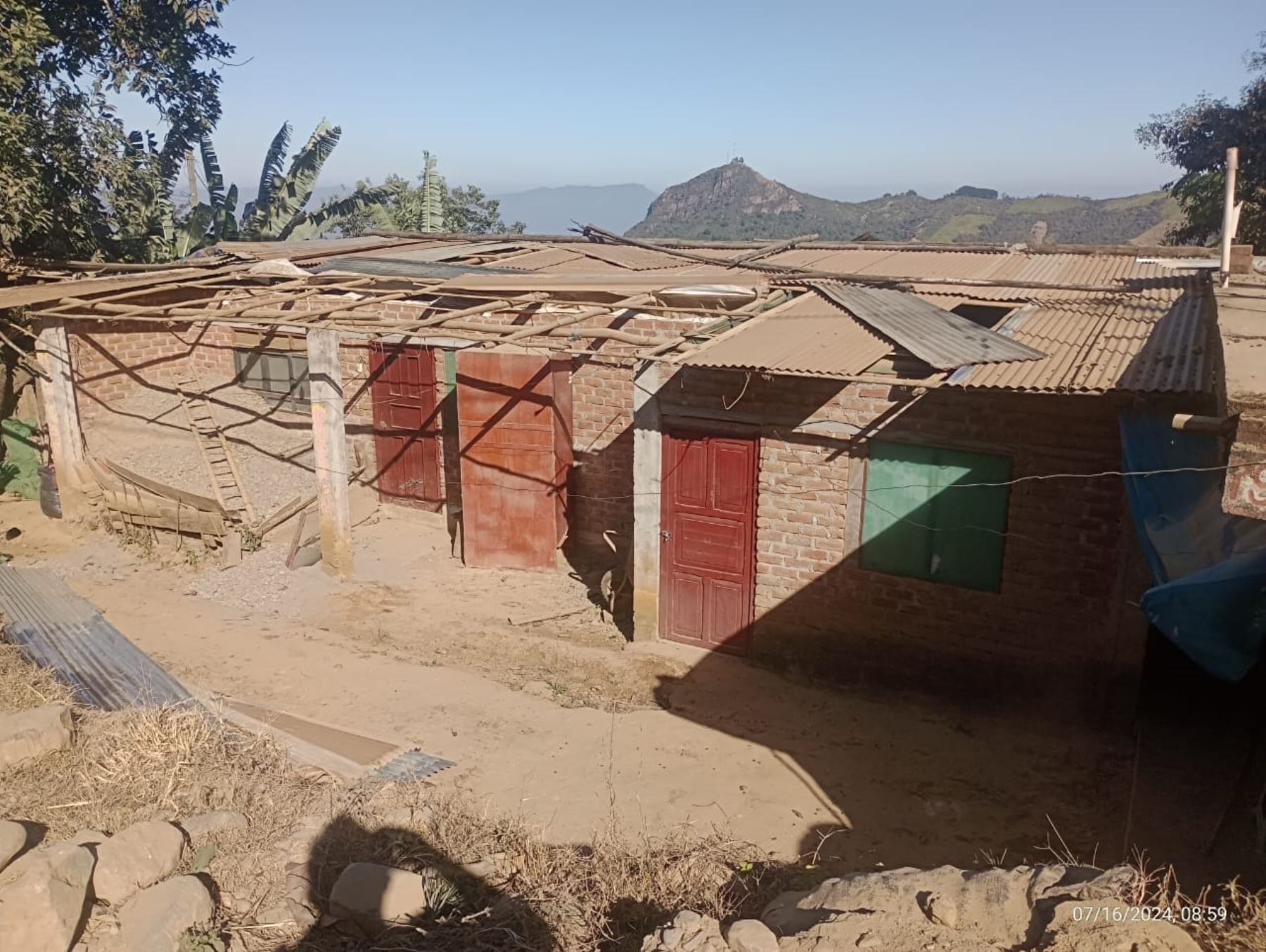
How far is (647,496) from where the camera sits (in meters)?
8.81

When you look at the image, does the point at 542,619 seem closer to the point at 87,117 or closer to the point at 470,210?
the point at 87,117

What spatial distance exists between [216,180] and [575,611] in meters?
11.6

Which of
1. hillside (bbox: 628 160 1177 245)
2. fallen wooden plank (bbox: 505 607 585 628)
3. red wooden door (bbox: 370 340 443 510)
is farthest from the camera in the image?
hillside (bbox: 628 160 1177 245)

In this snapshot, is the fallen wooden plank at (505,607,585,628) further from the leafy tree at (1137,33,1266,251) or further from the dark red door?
the leafy tree at (1137,33,1266,251)

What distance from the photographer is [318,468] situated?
10.5 meters

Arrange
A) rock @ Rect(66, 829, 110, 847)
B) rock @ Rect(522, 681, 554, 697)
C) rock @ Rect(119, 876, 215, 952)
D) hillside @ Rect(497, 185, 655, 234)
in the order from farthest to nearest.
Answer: hillside @ Rect(497, 185, 655, 234) < rock @ Rect(522, 681, 554, 697) < rock @ Rect(66, 829, 110, 847) < rock @ Rect(119, 876, 215, 952)

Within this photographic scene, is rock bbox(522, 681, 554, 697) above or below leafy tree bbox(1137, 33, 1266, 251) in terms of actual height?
below

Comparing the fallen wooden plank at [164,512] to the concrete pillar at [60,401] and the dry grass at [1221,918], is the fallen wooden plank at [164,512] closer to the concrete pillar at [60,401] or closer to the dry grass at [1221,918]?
the concrete pillar at [60,401]

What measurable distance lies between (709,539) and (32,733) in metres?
5.38

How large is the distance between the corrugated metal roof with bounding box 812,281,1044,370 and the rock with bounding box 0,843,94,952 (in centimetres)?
588

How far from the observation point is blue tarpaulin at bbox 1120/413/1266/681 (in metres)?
3.68

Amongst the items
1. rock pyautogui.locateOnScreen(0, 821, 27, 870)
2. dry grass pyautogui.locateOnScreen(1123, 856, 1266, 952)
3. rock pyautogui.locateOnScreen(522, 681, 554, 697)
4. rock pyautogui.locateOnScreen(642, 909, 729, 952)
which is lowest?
rock pyautogui.locateOnScreen(522, 681, 554, 697)

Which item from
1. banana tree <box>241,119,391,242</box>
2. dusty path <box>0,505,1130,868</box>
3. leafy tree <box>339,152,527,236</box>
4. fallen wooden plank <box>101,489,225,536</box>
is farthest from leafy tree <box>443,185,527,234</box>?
dusty path <box>0,505,1130,868</box>

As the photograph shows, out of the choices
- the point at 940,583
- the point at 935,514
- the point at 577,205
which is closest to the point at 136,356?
the point at 935,514
